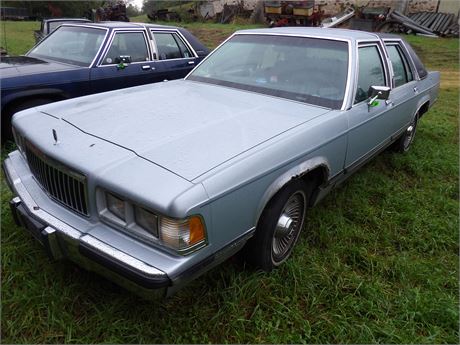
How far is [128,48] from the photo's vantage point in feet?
16.7

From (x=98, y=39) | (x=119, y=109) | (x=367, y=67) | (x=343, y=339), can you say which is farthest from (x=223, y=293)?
(x=98, y=39)

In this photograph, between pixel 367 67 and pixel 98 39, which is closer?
pixel 367 67

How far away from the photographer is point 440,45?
15.9m

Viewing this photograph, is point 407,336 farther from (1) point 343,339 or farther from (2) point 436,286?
(2) point 436,286

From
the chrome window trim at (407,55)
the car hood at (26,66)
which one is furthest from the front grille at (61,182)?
the chrome window trim at (407,55)

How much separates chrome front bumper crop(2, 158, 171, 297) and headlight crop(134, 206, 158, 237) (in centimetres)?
16

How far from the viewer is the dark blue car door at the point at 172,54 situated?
5.40 m

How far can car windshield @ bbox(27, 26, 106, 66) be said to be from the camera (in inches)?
190

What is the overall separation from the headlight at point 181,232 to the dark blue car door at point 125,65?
348 cm

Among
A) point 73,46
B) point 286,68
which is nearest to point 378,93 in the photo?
point 286,68

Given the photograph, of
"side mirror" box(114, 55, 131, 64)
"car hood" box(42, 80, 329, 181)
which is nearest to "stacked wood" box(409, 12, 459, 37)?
"side mirror" box(114, 55, 131, 64)

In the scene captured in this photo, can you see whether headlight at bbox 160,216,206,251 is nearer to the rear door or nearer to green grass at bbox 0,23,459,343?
green grass at bbox 0,23,459,343

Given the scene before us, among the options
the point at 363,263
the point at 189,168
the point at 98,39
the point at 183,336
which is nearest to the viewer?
the point at 189,168

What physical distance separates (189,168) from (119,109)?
1.06 meters
